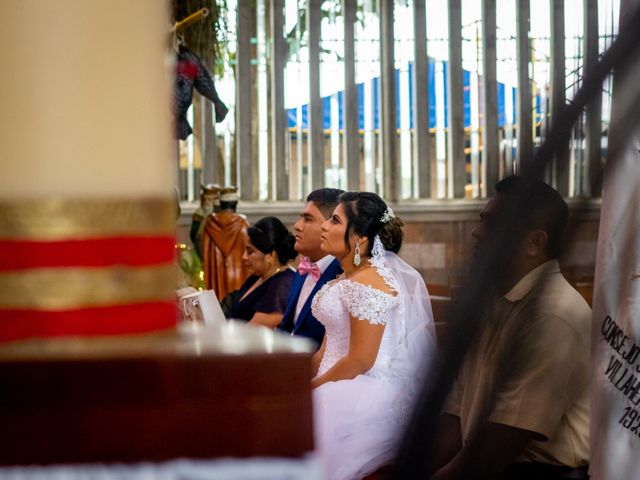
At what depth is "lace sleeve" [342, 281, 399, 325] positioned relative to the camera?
3754mm

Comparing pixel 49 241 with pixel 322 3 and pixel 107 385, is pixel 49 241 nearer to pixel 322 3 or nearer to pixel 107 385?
pixel 107 385

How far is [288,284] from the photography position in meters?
5.32

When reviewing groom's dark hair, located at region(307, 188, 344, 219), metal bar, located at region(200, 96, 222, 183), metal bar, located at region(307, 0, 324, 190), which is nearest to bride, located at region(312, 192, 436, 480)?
groom's dark hair, located at region(307, 188, 344, 219)

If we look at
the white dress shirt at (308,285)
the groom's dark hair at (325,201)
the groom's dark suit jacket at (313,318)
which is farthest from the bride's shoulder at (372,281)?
the groom's dark hair at (325,201)

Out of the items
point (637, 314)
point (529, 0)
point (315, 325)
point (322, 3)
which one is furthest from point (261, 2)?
point (529, 0)

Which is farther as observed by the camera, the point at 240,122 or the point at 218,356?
the point at 240,122

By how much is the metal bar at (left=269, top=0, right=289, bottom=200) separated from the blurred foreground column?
9.87 metres

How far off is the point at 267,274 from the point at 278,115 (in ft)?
17.3

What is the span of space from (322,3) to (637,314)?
9482 millimetres

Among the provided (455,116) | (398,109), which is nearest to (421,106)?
(398,109)

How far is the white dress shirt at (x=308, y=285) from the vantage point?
443cm

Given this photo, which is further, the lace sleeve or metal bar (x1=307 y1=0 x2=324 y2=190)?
metal bar (x1=307 y1=0 x2=324 y2=190)

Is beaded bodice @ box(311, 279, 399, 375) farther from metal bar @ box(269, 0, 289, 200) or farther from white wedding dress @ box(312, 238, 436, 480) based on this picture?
metal bar @ box(269, 0, 289, 200)

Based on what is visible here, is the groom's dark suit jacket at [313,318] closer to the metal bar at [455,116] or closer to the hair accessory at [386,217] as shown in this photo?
the hair accessory at [386,217]
